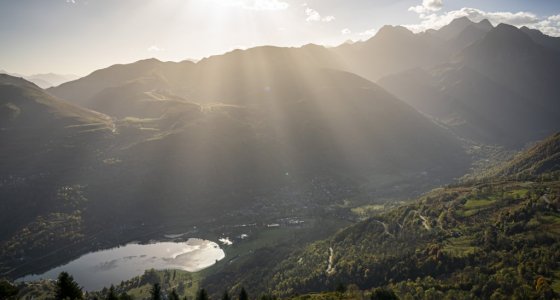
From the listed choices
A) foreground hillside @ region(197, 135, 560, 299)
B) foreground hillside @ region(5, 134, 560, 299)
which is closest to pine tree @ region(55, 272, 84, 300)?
→ foreground hillside @ region(5, 134, 560, 299)

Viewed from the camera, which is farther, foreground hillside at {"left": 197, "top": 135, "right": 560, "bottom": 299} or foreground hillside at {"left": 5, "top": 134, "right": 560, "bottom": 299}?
foreground hillside at {"left": 197, "top": 135, "right": 560, "bottom": 299}

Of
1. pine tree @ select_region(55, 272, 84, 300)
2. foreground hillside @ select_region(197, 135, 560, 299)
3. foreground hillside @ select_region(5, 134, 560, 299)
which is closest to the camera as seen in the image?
pine tree @ select_region(55, 272, 84, 300)

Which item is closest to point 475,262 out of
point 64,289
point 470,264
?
point 470,264

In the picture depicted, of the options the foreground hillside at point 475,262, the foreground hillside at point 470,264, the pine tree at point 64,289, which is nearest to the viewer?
the pine tree at point 64,289

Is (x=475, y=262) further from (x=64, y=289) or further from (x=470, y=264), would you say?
(x=64, y=289)

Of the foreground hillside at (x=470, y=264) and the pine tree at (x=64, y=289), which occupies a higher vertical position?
the pine tree at (x=64, y=289)

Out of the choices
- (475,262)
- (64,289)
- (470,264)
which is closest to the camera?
(64,289)

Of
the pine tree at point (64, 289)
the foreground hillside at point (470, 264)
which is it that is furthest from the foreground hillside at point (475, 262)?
the pine tree at point (64, 289)

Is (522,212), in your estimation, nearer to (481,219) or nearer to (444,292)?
(481,219)

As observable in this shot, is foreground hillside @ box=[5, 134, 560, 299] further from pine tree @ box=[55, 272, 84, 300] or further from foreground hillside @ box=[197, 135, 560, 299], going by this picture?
pine tree @ box=[55, 272, 84, 300]

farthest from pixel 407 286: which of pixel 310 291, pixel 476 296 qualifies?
Result: pixel 310 291

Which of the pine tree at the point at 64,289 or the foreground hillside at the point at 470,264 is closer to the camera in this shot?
the pine tree at the point at 64,289

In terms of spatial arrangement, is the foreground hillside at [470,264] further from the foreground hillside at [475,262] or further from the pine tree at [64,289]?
the pine tree at [64,289]

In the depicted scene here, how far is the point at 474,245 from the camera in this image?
571 feet
